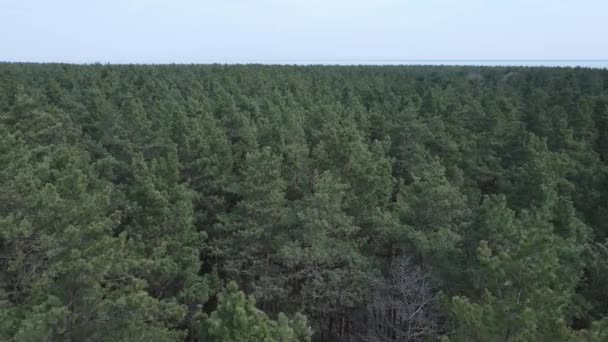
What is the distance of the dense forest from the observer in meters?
13.2

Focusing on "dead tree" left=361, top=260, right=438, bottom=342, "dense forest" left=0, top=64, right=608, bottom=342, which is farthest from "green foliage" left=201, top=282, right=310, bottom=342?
"dead tree" left=361, top=260, right=438, bottom=342

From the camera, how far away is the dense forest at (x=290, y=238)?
1316 cm

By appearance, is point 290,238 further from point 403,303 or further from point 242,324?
point 242,324

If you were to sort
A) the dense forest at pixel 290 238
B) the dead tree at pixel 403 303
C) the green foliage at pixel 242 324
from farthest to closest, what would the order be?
1. the dead tree at pixel 403 303
2. the dense forest at pixel 290 238
3. the green foliage at pixel 242 324

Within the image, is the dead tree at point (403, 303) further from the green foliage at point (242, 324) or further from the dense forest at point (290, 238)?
the green foliage at point (242, 324)

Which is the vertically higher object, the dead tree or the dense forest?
the dense forest

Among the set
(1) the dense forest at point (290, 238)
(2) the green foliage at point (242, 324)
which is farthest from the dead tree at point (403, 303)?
(2) the green foliage at point (242, 324)

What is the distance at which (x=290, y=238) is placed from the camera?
2120 cm

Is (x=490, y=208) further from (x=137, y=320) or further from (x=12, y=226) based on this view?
(x=12, y=226)

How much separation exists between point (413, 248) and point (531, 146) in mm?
13437

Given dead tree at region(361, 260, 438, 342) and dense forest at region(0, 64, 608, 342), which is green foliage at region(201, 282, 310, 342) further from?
dead tree at region(361, 260, 438, 342)

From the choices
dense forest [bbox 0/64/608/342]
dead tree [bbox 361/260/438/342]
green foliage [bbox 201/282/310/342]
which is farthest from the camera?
dead tree [bbox 361/260/438/342]

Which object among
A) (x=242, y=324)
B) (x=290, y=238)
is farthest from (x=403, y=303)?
(x=242, y=324)

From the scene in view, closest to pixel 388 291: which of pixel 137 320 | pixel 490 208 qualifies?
pixel 490 208
